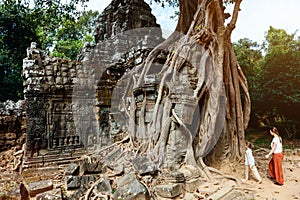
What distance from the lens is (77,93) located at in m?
5.73

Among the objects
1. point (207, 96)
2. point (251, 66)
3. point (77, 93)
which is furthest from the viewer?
point (251, 66)

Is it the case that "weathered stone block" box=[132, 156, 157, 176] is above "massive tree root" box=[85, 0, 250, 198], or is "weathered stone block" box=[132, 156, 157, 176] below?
below

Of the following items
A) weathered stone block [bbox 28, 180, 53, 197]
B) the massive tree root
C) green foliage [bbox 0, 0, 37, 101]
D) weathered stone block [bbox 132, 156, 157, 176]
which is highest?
green foliage [bbox 0, 0, 37, 101]

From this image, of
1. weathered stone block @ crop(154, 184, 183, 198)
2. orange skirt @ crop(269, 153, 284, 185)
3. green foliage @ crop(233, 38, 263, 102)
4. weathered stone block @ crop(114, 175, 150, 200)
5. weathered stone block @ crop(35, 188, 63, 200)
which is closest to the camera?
weathered stone block @ crop(114, 175, 150, 200)

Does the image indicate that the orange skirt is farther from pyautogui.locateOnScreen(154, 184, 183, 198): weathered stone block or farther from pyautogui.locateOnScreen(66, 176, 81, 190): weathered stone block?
pyautogui.locateOnScreen(66, 176, 81, 190): weathered stone block

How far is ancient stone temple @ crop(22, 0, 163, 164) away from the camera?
5273 mm

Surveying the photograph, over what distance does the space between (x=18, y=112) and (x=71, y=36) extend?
11.0m

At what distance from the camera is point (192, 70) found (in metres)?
4.50

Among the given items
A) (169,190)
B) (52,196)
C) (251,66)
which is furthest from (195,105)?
(251,66)

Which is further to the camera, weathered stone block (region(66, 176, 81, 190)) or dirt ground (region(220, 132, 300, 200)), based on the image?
weathered stone block (region(66, 176, 81, 190))

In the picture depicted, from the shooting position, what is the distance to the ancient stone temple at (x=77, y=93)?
5.27 metres

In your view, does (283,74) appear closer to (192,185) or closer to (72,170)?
(192,185)

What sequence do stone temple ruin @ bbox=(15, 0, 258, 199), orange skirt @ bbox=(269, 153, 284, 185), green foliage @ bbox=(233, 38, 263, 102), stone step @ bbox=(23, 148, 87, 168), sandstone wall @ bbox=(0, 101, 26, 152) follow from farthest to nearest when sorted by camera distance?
green foliage @ bbox=(233, 38, 263, 102) → sandstone wall @ bbox=(0, 101, 26, 152) → stone step @ bbox=(23, 148, 87, 168) → orange skirt @ bbox=(269, 153, 284, 185) → stone temple ruin @ bbox=(15, 0, 258, 199)

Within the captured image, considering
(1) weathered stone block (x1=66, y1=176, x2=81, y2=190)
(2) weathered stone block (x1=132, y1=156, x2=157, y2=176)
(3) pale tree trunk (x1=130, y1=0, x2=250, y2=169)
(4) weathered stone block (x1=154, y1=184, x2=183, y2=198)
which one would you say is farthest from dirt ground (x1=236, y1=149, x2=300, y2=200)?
(1) weathered stone block (x1=66, y1=176, x2=81, y2=190)
